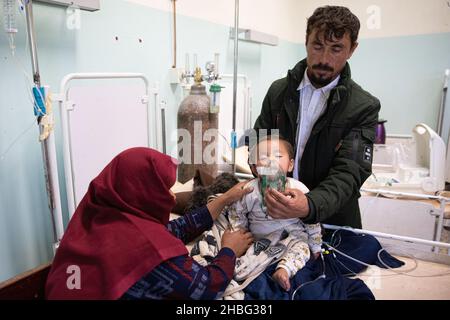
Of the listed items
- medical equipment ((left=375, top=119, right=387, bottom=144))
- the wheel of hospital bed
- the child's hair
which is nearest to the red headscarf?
the wheel of hospital bed

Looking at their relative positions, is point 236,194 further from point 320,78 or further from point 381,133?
point 381,133

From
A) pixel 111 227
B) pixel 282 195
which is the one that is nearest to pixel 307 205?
pixel 282 195

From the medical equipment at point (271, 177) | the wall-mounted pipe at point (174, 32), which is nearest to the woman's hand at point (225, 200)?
the medical equipment at point (271, 177)

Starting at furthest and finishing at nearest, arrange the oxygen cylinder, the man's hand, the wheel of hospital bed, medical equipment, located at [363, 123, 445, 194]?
medical equipment, located at [363, 123, 445, 194], the oxygen cylinder, the man's hand, the wheel of hospital bed

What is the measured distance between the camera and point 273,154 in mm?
1521

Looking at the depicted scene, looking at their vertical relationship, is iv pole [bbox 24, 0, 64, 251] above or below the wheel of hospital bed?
above

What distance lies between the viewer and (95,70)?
2.04 metres

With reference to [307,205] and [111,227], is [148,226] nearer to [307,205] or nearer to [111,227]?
[111,227]

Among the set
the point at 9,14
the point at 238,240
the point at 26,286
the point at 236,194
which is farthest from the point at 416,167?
the point at 9,14

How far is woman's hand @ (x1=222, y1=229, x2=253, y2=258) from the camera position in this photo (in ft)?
4.50

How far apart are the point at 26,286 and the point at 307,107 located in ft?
4.45

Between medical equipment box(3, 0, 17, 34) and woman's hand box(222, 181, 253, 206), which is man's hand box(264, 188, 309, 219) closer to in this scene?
woman's hand box(222, 181, 253, 206)

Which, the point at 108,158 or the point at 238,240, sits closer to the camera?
the point at 238,240
